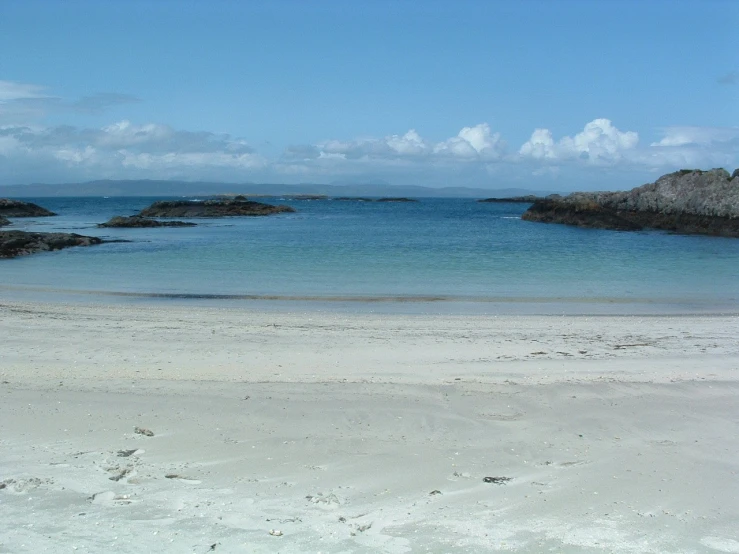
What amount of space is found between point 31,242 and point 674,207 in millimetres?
38549

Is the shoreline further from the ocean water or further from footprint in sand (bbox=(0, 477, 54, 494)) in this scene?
footprint in sand (bbox=(0, 477, 54, 494))

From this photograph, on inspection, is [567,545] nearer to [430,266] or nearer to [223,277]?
[223,277]

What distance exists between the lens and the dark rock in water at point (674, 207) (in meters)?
41.3

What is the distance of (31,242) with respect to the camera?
2788cm

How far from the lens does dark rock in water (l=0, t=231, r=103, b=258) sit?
26.4m

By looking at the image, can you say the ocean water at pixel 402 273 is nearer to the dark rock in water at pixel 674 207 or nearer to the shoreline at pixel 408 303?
the shoreline at pixel 408 303

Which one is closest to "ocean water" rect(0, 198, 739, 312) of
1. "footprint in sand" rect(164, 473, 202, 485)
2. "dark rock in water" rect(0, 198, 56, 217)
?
"footprint in sand" rect(164, 473, 202, 485)

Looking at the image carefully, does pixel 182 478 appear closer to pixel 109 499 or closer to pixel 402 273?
pixel 109 499

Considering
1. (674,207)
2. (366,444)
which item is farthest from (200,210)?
(366,444)

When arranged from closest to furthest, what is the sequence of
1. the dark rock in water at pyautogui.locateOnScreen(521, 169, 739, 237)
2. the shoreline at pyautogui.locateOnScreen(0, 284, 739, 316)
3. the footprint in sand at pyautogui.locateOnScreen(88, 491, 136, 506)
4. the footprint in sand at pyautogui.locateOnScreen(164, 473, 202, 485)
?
1. the footprint in sand at pyautogui.locateOnScreen(88, 491, 136, 506)
2. the footprint in sand at pyautogui.locateOnScreen(164, 473, 202, 485)
3. the shoreline at pyautogui.locateOnScreen(0, 284, 739, 316)
4. the dark rock in water at pyautogui.locateOnScreen(521, 169, 739, 237)

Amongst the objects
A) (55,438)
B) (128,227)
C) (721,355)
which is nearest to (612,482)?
(55,438)

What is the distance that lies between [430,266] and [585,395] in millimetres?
15825

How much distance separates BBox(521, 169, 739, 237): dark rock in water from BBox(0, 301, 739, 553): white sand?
3468cm

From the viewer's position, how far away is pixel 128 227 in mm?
46000
